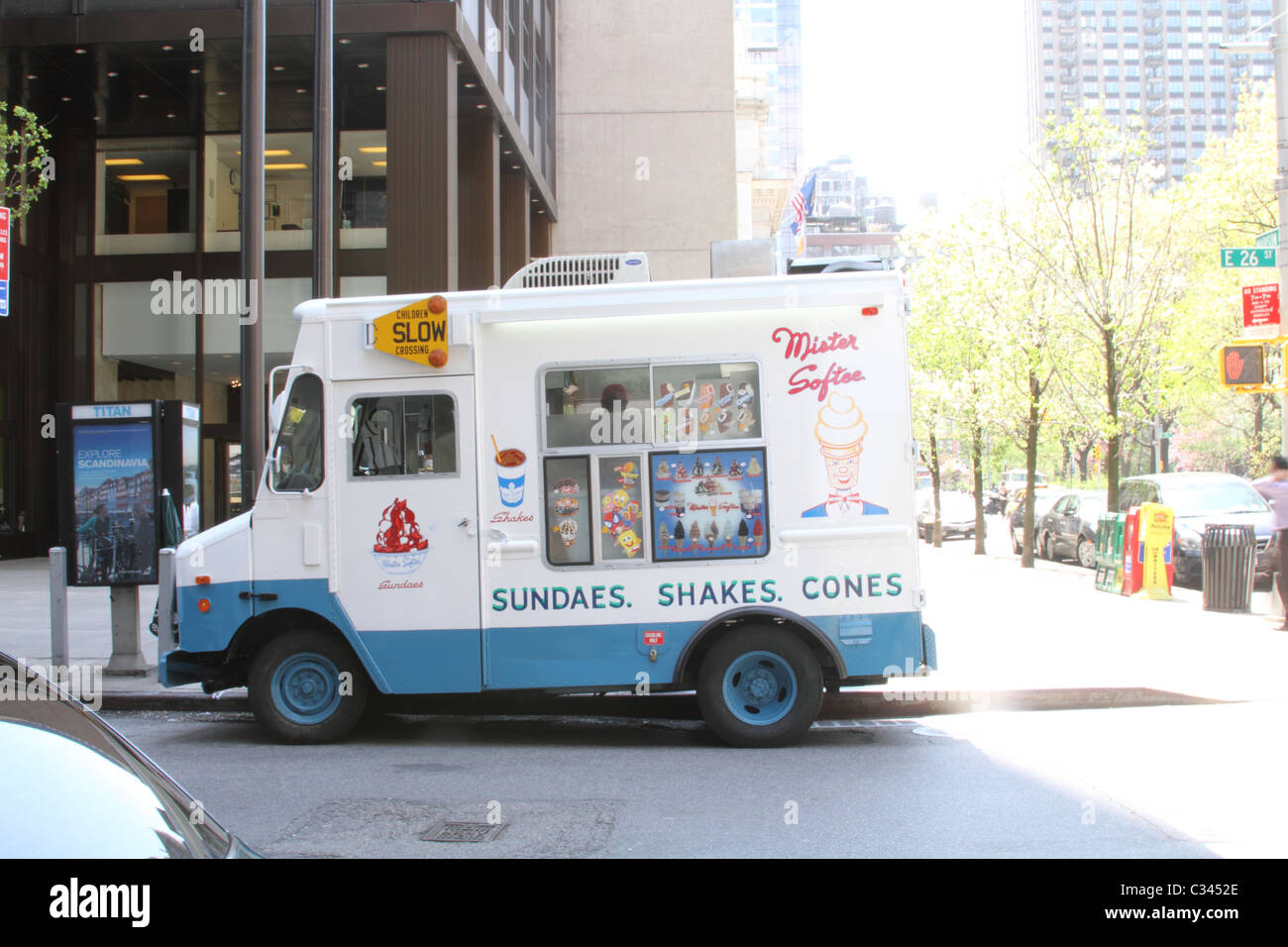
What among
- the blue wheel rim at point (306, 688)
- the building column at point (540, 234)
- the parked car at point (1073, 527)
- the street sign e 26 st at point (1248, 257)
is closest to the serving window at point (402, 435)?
A: the blue wheel rim at point (306, 688)

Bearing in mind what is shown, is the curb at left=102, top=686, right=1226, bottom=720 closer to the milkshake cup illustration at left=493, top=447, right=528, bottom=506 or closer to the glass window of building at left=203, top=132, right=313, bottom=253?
the milkshake cup illustration at left=493, top=447, right=528, bottom=506

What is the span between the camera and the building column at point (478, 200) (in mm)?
21266

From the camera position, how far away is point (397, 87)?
56.9ft

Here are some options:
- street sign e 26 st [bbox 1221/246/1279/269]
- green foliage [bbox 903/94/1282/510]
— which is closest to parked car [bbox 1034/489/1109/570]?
green foliage [bbox 903/94/1282/510]

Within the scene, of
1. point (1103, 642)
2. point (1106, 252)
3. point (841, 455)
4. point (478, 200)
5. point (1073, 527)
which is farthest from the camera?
point (1073, 527)

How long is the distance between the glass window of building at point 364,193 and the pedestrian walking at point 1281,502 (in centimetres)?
1693

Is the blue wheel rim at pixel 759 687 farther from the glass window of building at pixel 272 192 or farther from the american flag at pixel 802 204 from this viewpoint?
the glass window of building at pixel 272 192

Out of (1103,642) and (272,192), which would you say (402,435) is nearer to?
(1103,642)

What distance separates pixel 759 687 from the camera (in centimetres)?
744

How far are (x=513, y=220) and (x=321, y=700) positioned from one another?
791 inches

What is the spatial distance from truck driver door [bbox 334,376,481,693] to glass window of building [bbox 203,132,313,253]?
53.6 feet

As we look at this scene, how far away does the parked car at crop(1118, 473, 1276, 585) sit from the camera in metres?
17.0

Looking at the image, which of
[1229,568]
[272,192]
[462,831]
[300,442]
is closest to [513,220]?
[272,192]
